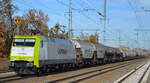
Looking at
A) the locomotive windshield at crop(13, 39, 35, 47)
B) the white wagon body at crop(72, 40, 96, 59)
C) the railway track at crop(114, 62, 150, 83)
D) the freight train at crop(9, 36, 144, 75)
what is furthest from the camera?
the white wagon body at crop(72, 40, 96, 59)

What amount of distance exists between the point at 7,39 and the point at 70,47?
1128 inches

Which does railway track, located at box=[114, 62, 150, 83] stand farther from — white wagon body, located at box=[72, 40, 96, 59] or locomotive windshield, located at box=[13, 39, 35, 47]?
white wagon body, located at box=[72, 40, 96, 59]

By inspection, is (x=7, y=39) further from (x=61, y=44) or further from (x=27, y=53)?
(x=27, y=53)

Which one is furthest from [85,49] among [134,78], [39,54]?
[39,54]

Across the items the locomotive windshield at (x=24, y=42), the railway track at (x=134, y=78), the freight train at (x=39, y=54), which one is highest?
the locomotive windshield at (x=24, y=42)

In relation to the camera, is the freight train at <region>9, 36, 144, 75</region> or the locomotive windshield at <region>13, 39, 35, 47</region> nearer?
the freight train at <region>9, 36, 144, 75</region>

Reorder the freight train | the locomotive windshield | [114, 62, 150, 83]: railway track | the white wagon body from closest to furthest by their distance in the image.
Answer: [114, 62, 150, 83]: railway track < the freight train < the locomotive windshield < the white wagon body

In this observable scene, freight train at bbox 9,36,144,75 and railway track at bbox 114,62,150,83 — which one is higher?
freight train at bbox 9,36,144,75

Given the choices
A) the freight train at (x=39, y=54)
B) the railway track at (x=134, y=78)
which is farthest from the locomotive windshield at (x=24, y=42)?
the railway track at (x=134, y=78)

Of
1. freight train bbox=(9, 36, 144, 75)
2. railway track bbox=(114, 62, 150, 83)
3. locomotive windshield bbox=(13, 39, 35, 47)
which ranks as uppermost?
locomotive windshield bbox=(13, 39, 35, 47)

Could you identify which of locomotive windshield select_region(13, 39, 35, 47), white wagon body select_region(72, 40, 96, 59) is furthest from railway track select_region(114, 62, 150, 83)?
white wagon body select_region(72, 40, 96, 59)

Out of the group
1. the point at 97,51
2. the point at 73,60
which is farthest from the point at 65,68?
the point at 97,51

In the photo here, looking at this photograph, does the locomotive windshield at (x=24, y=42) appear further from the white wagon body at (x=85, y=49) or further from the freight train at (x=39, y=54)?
the white wagon body at (x=85, y=49)

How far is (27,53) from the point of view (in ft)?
80.7
